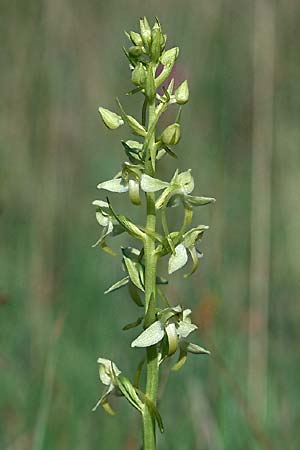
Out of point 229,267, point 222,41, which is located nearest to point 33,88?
point 222,41

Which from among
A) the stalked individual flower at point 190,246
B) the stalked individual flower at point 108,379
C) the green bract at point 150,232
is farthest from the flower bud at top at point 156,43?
the stalked individual flower at point 108,379

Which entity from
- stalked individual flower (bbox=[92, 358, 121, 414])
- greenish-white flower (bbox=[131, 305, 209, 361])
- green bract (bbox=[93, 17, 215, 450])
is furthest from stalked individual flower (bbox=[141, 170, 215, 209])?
stalked individual flower (bbox=[92, 358, 121, 414])

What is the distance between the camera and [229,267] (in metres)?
3.98

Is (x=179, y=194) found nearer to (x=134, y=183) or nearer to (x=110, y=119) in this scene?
(x=134, y=183)

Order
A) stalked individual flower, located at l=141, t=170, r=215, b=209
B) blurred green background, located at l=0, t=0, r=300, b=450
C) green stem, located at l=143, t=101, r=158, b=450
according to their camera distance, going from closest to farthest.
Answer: green stem, located at l=143, t=101, r=158, b=450, stalked individual flower, located at l=141, t=170, r=215, b=209, blurred green background, located at l=0, t=0, r=300, b=450

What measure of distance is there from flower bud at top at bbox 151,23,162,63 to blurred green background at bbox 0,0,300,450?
756 mm

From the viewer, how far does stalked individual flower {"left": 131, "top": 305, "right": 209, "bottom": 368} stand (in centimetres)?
164

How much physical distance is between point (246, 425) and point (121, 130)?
2.98m

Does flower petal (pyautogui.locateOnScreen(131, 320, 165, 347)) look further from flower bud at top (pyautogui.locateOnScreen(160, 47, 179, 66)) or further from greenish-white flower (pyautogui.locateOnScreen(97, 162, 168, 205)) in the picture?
flower bud at top (pyautogui.locateOnScreen(160, 47, 179, 66))

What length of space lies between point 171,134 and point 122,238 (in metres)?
2.47

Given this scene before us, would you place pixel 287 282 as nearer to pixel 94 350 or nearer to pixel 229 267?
pixel 229 267

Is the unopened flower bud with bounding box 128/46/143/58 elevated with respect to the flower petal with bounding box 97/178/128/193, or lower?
elevated

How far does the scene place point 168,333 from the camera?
1665 millimetres

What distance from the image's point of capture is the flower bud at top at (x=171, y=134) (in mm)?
1663
